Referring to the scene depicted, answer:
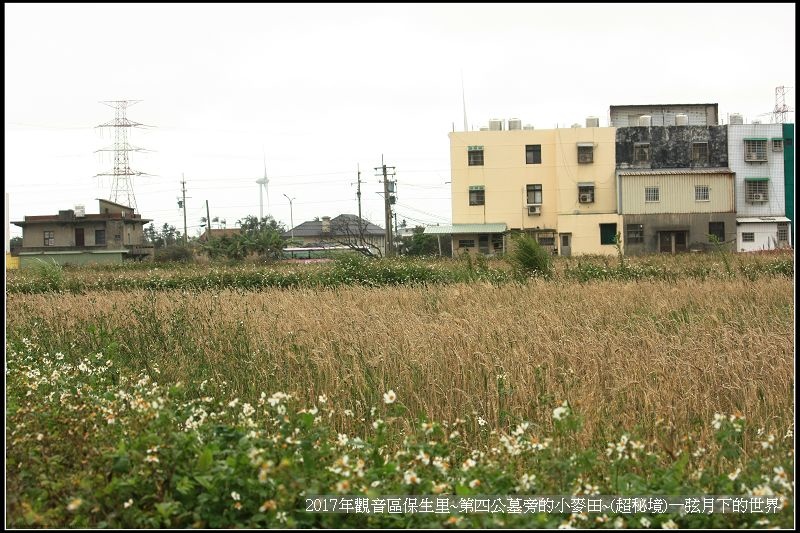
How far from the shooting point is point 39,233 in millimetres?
59594

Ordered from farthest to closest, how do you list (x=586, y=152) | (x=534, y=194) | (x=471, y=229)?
1. (x=534, y=194)
2. (x=471, y=229)
3. (x=586, y=152)

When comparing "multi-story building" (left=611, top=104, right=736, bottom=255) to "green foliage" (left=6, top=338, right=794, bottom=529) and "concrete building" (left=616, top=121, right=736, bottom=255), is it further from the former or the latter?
"green foliage" (left=6, top=338, right=794, bottom=529)

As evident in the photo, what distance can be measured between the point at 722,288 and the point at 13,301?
1227 cm

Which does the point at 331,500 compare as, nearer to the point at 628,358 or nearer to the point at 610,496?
the point at 610,496

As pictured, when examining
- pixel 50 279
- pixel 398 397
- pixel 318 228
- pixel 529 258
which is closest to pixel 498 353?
pixel 398 397

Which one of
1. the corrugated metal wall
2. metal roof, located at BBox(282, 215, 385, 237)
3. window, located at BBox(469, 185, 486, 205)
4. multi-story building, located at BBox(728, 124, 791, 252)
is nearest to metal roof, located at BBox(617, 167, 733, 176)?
the corrugated metal wall

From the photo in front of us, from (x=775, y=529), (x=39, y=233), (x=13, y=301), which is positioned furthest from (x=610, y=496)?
(x=39, y=233)

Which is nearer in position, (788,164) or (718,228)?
(718,228)

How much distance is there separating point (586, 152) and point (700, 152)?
6.87 metres

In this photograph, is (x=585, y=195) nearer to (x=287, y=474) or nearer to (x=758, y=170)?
(x=758, y=170)

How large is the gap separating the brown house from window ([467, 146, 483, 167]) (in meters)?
25.3

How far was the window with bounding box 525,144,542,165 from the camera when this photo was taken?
49562mm

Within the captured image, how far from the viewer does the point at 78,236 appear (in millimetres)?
59781

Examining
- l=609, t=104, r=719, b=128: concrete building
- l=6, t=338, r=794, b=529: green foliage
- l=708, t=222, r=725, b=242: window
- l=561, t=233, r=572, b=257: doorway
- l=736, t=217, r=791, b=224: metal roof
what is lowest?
l=6, t=338, r=794, b=529: green foliage
